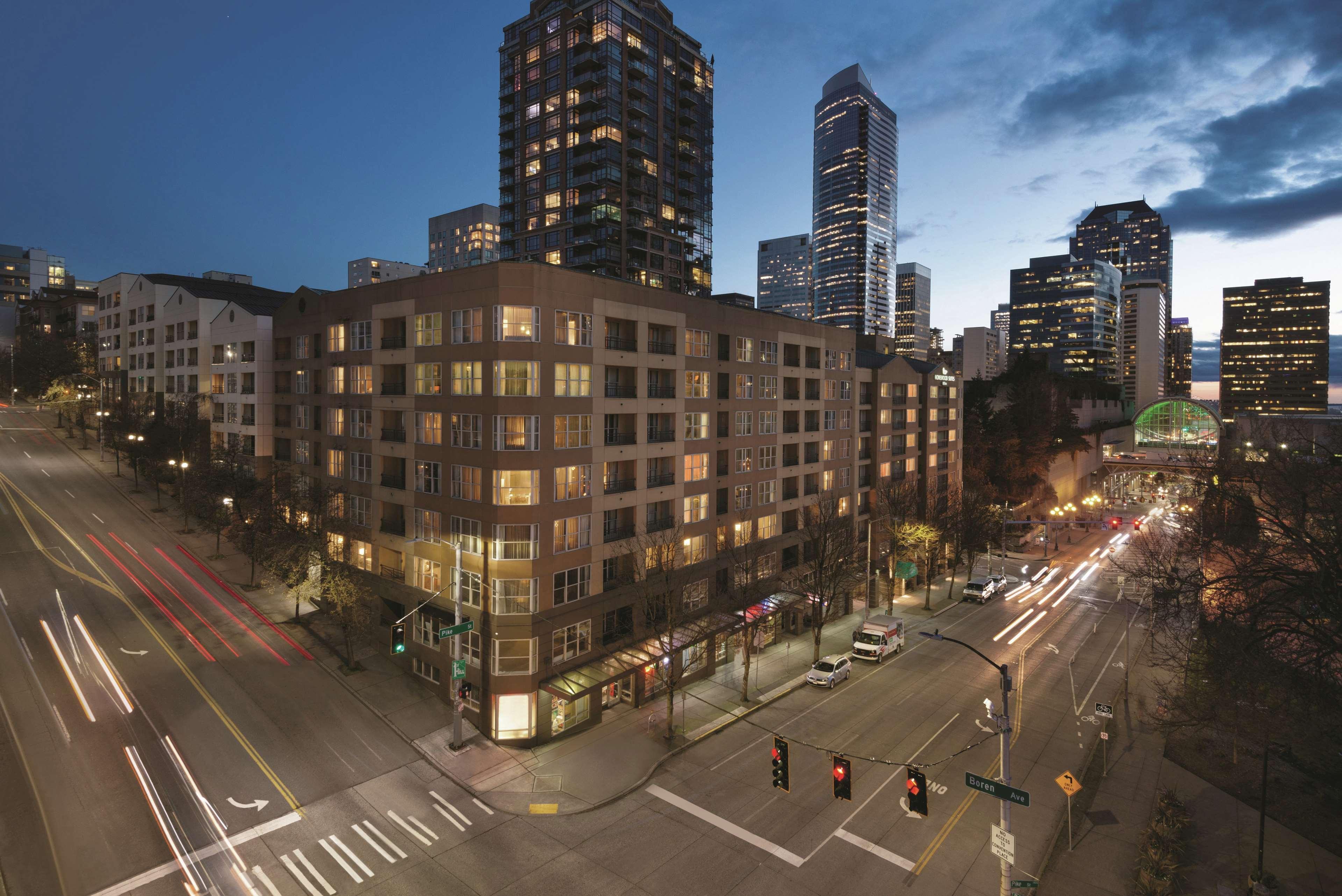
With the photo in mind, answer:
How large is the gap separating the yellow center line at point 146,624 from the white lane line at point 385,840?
105 inches

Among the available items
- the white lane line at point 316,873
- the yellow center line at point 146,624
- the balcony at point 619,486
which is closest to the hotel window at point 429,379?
the balcony at point 619,486

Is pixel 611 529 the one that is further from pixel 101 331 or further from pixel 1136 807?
pixel 101 331

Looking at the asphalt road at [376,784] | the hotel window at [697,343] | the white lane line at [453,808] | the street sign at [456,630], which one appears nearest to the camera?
the asphalt road at [376,784]

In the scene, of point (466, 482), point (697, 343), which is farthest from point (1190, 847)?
point (466, 482)

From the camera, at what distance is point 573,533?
102 ft

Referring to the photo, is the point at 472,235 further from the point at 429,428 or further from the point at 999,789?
the point at 999,789

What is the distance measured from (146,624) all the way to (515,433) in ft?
88.7

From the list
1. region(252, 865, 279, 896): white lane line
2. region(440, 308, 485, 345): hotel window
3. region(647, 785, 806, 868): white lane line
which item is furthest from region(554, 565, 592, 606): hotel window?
region(252, 865, 279, 896): white lane line

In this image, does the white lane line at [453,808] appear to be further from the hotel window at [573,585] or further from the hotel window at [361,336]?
the hotel window at [361,336]

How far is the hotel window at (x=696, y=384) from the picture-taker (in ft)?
124

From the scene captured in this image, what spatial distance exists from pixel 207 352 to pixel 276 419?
80.6ft

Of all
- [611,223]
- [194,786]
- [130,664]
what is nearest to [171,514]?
[130,664]

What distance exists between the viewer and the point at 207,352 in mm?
64062

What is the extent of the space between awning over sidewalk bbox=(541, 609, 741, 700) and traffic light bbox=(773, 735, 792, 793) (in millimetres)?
10709
